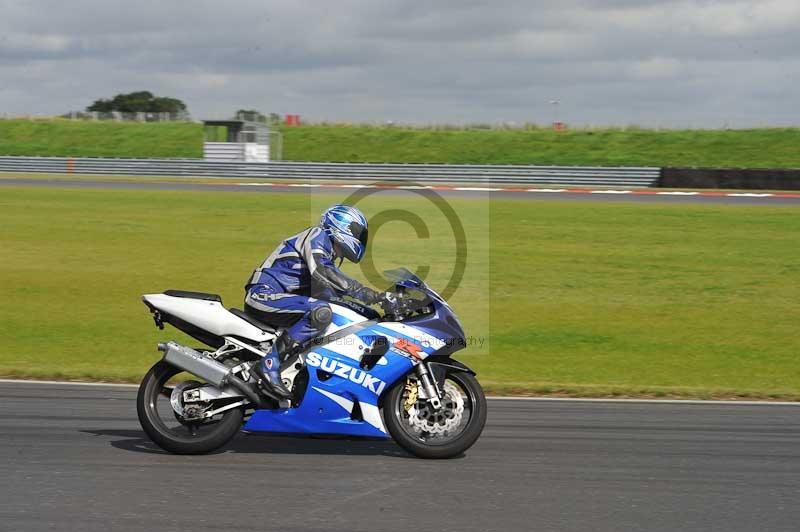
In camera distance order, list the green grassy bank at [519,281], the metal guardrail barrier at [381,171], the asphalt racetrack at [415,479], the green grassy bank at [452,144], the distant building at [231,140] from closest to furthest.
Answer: the asphalt racetrack at [415,479] < the green grassy bank at [519,281] < the metal guardrail barrier at [381,171] < the distant building at [231,140] < the green grassy bank at [452,144]

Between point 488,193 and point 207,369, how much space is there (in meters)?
25.2

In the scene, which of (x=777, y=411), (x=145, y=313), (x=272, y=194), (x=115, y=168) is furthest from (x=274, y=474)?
(x=115, y=168)

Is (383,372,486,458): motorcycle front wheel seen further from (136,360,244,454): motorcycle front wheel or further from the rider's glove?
(136,360,244,454): motorcycle front wheel

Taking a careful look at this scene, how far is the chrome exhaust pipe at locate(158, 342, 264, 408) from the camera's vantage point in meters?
6.70

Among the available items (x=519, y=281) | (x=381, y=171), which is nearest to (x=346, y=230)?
(x=519, y=281)

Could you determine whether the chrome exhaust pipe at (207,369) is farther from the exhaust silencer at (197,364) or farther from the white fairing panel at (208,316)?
the white fairing panel at (208,316)

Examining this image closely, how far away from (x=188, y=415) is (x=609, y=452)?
2864mm

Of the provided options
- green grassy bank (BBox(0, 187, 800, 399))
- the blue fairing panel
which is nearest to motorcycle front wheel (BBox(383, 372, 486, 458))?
the blue fairing panel

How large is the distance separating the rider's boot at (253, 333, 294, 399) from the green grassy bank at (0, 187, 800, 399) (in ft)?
11.4

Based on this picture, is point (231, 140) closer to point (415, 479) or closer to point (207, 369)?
point (207, 369)

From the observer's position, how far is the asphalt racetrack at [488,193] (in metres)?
28.5

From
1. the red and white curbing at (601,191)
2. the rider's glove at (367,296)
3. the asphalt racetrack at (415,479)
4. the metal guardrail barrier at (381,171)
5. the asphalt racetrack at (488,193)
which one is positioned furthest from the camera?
the metal guardrail barrier at (381,171)

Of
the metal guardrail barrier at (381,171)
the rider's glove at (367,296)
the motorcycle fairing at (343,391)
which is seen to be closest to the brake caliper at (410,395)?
the motorcycle fairing at (343,391)

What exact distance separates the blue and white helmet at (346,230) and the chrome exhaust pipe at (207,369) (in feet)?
3.58
